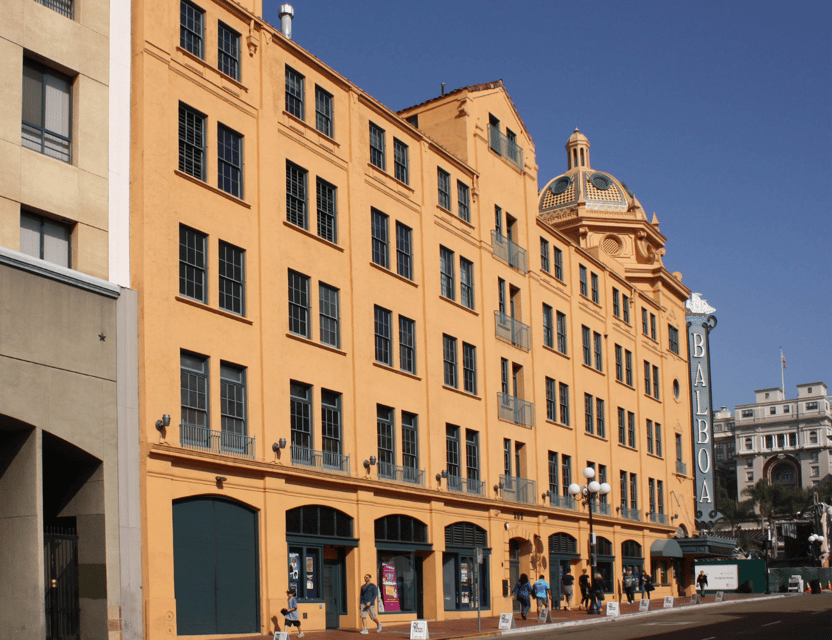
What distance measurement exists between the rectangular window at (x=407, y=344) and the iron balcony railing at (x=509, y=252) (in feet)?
26.7

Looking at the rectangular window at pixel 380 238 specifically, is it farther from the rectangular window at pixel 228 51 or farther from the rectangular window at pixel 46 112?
the rectangular window at pixel 46 112

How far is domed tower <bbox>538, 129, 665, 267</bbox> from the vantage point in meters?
67.8

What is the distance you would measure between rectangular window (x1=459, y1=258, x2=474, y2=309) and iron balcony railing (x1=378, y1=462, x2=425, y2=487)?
8.24m

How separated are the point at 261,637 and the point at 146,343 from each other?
327 inches

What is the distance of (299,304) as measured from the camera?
3281cm

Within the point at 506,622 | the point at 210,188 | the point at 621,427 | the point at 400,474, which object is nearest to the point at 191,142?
the point at 210,188

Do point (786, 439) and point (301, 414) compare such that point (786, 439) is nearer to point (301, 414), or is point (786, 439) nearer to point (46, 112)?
point (301, 414)

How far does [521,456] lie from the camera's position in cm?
4594

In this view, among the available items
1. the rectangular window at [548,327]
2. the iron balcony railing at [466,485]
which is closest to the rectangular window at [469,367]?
the iron balcony railing at [466,485]

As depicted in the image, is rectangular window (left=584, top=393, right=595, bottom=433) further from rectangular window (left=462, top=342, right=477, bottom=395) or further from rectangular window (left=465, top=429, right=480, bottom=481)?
rectangular window (left=465, top=429, right=480, bottom=481)

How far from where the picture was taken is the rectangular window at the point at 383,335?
36625mm

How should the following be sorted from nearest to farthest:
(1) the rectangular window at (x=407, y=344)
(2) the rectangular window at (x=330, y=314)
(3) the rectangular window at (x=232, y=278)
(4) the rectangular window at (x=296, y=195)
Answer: (3) the rectangular window at (x=232, y=278), (4) the rectangular window at (x=296, y=195), (2) the rectangular window at (x=330, y=314), (1) the rectangular window at (x=407, y=344)

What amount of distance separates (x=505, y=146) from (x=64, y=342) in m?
28.0

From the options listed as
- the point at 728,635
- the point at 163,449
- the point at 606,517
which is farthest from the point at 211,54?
the point at 606,517
